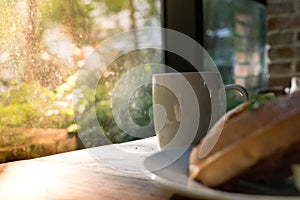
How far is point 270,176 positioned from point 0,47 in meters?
0.81

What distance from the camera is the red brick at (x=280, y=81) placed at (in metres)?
2.01

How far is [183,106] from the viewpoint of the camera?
839mm

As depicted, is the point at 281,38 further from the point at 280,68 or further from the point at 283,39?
the point at 280,68

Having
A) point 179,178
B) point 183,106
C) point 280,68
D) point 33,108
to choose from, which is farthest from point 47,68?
point 280,68

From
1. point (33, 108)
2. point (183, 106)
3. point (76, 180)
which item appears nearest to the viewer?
point (76, 180)

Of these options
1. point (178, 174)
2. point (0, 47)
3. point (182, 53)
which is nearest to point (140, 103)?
point (182, 53)

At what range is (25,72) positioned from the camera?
3.49ft

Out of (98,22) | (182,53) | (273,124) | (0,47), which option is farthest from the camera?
(182,53)

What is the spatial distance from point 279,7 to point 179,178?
1.74 m

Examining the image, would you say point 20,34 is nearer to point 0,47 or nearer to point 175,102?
point 0,47

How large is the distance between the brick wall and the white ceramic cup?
128 centimetres

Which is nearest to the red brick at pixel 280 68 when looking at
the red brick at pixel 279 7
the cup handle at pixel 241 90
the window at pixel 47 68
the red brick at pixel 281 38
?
the red brick at pixel 281 38

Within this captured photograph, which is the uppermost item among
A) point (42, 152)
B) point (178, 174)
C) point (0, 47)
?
point (0, 47)

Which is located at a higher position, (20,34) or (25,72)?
(20,34)
